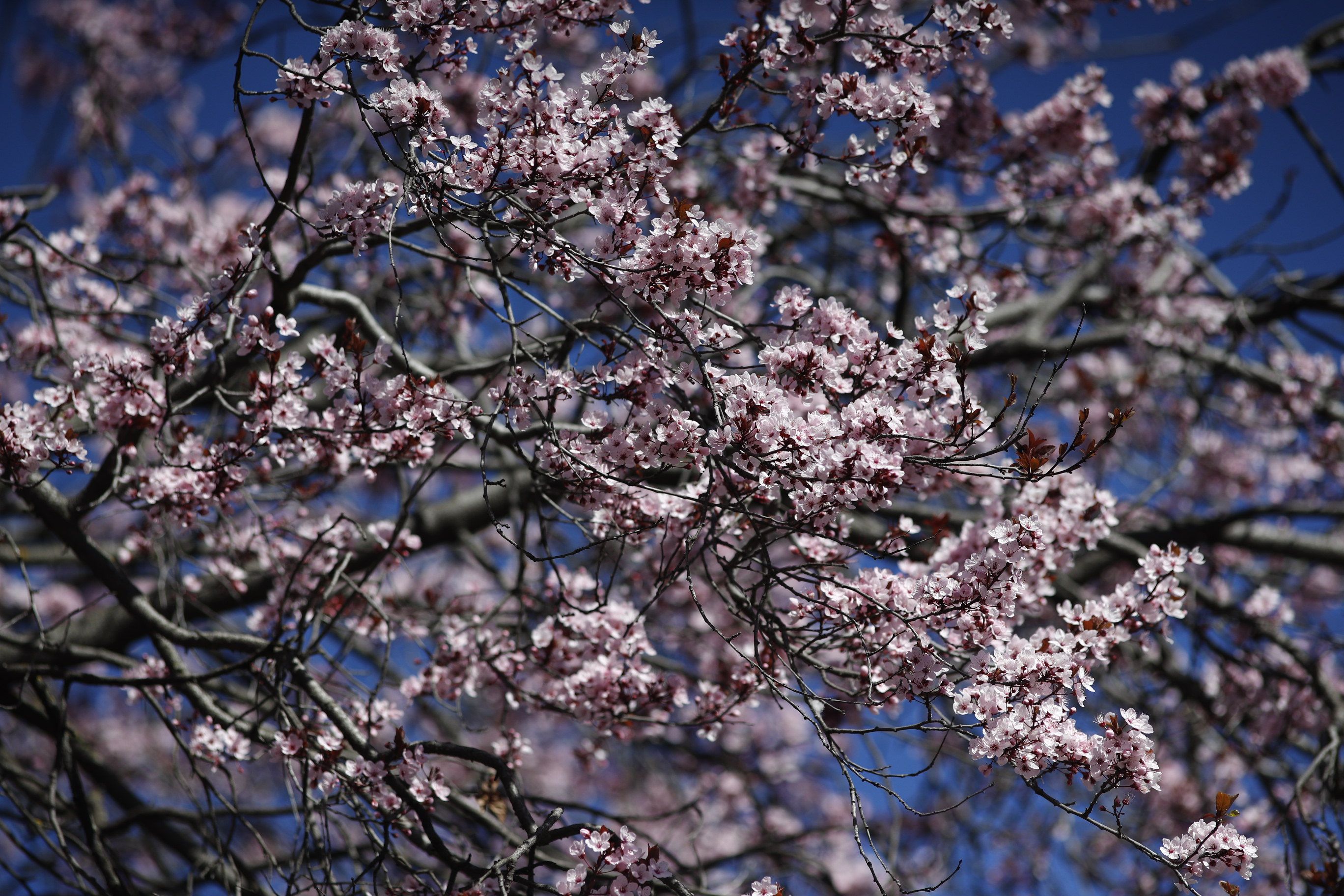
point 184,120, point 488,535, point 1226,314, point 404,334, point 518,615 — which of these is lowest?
point 518,615

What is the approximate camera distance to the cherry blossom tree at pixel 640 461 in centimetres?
258

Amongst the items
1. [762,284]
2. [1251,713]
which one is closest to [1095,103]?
[762,284]

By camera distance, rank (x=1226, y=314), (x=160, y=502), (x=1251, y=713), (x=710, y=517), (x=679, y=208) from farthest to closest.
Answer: (x=1226, y=314) → (x=1251, y=713) → (x=160, y=502) → (x=710, y=517) → (x=679, y=208)

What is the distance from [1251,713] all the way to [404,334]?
4602mm

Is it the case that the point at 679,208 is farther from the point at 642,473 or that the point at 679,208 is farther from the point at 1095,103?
the point at 1095,103

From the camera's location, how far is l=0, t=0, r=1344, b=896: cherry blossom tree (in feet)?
8.47

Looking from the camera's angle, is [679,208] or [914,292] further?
[914,292]

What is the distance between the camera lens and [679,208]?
8.00 feet

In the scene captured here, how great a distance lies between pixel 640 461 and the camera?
2664mm

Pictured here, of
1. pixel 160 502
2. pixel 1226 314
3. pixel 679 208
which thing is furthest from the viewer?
pixel 1226 314

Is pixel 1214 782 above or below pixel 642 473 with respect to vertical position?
above

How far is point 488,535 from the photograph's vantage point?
22.1ft

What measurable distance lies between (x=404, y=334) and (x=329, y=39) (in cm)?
218

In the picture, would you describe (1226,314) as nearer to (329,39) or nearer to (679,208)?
(679,208)
